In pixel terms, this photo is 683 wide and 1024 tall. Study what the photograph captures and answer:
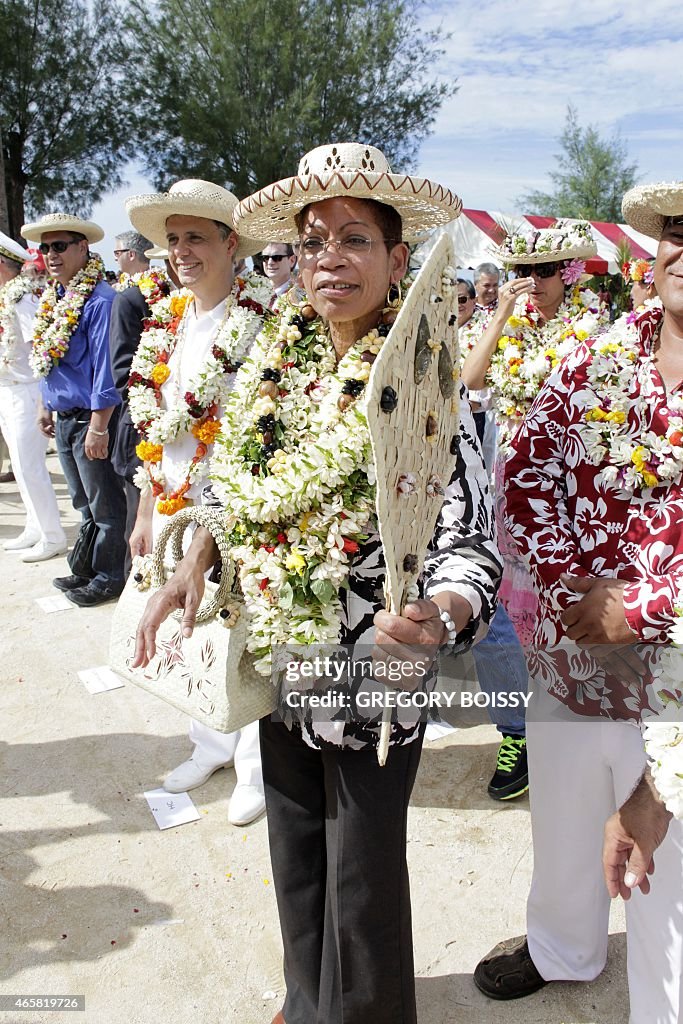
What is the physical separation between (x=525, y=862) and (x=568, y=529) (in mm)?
1756

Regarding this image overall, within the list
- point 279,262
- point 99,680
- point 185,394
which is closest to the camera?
point 185,394

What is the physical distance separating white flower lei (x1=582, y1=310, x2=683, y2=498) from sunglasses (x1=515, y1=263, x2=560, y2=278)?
2.47 metres

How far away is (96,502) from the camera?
5.82 metres

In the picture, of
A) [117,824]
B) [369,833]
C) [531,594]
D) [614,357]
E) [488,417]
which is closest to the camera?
[369,833]

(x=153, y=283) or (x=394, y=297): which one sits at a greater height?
(x=153, y=283)

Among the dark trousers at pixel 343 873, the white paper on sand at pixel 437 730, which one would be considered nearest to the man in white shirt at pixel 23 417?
the white paper on sand at pixel 437 730

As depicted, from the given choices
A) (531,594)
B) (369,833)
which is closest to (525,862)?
(531,594)

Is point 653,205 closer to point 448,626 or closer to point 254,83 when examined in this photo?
point 448,626

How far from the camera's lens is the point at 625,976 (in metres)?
2.50

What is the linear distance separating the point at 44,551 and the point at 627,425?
19.9 ft

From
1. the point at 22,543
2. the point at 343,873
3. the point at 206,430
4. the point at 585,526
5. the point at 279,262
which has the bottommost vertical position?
the point at 22,543

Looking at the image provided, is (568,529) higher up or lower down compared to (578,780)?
higher up

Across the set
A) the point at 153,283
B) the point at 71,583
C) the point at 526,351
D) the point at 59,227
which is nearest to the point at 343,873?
the point at 526,351

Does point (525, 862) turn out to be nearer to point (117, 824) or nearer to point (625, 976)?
point (625, 976)
